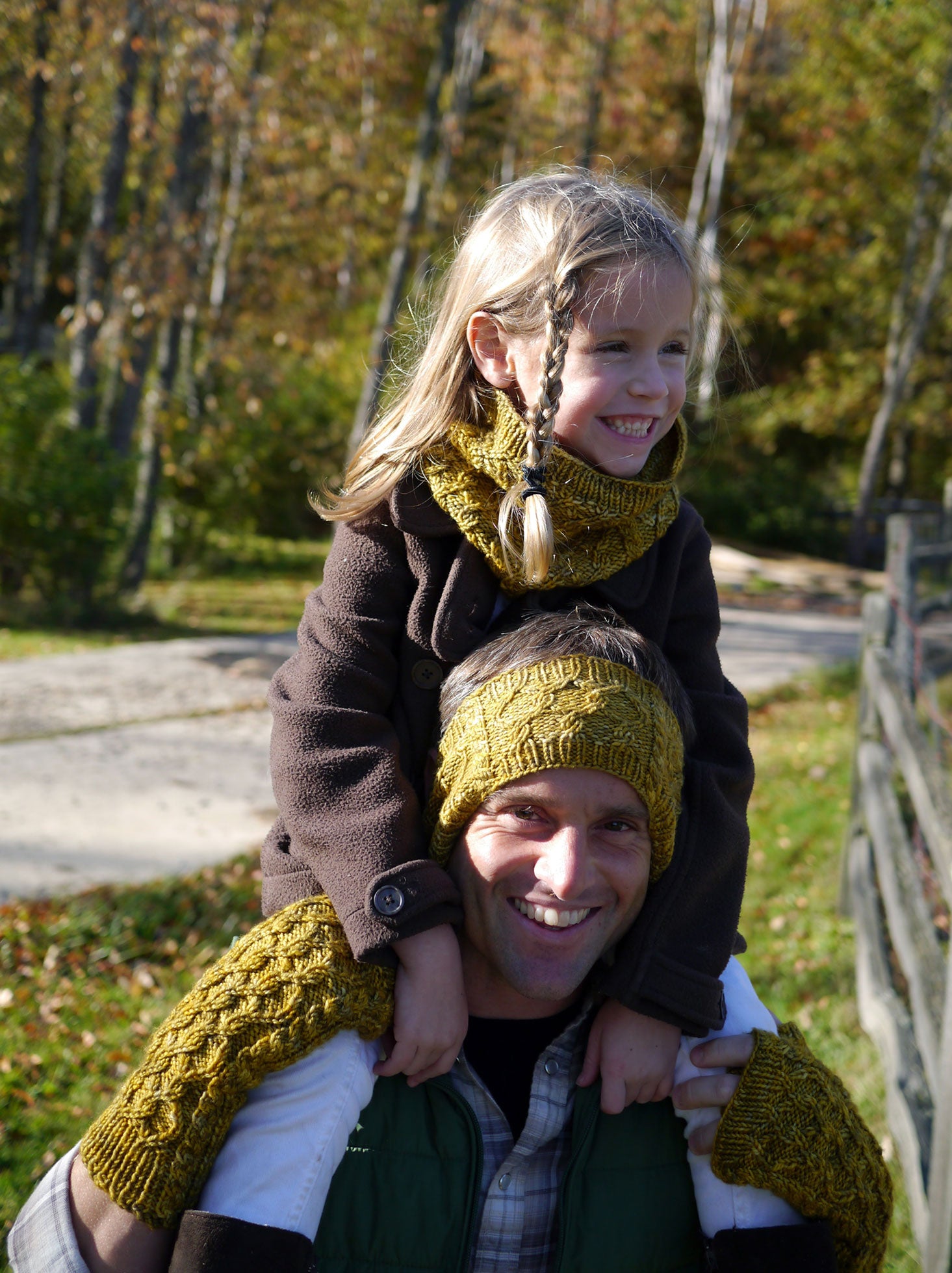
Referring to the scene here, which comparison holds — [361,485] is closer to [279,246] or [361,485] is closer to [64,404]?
[64,404]

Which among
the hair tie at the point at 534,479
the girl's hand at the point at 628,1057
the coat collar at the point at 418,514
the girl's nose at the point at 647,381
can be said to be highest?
A: the girl's nose at the point at 647,381

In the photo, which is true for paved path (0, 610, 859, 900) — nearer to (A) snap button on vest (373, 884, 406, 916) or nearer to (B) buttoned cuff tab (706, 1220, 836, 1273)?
(A) snap button on vest (373, 884, 406, 916)

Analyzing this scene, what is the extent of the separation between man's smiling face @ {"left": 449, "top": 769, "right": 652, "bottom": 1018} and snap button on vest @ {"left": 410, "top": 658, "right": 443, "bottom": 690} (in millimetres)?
276

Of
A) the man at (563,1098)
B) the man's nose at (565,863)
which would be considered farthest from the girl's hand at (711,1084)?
the man's nose at (565,863)

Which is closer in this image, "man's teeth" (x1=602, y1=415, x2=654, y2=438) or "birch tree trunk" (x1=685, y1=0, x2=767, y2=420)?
"man's teeth" (x1=602, y1=415, x2=654, y2=438)

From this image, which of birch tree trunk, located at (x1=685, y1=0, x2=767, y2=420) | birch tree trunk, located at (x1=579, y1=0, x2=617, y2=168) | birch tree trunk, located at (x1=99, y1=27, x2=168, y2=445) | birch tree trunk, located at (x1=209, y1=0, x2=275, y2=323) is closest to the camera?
birch tree trunk, located at (x1=99, y1=27, x2=168, y2=445)

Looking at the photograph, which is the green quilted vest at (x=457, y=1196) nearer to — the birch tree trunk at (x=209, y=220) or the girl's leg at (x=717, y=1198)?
the girl's leg at (x=717, y=1198)

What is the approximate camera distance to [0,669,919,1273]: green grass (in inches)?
124

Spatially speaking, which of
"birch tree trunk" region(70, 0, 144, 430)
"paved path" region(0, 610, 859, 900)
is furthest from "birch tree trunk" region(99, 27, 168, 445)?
"paved path" region(0, 610, 859, 900)

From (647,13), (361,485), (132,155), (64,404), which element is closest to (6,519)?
(64,404)

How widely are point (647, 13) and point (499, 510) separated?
2011 centimetres

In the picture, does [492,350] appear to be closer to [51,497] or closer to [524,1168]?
[524,1168]

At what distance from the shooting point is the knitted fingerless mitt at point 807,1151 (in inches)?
69.2

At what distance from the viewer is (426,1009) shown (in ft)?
5.83
